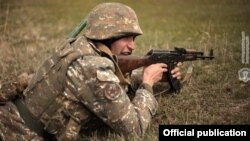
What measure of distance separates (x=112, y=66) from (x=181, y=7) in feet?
30.3

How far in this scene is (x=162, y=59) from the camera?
17.4 ft

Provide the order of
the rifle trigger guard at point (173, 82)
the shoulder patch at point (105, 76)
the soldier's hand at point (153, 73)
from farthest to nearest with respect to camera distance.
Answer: the rifle trigger guard at point (173, 82) < the soldier's hand at point (153, 73) < the shoulder patch at point (105, 76)

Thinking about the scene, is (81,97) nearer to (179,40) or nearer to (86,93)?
(86,93)

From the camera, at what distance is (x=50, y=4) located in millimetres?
14891

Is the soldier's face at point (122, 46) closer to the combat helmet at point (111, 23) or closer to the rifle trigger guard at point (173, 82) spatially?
the combat helmet at point (111, 23)

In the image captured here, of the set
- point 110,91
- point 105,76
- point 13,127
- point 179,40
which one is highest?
point 105,76

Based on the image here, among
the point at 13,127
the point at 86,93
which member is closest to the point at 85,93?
the point at 86,93

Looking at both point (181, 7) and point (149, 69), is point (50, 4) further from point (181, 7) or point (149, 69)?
point (149, 69)

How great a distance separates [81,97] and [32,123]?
0.64m

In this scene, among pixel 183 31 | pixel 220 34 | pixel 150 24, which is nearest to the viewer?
pixel 220 34

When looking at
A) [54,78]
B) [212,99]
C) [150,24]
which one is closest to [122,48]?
[54,78]

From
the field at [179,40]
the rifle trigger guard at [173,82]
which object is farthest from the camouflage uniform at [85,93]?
the rifle trigger guard at [173,82]

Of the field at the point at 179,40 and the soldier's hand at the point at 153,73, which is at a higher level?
the soldier's hand at the point at 153,73

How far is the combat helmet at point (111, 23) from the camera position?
4781mm
